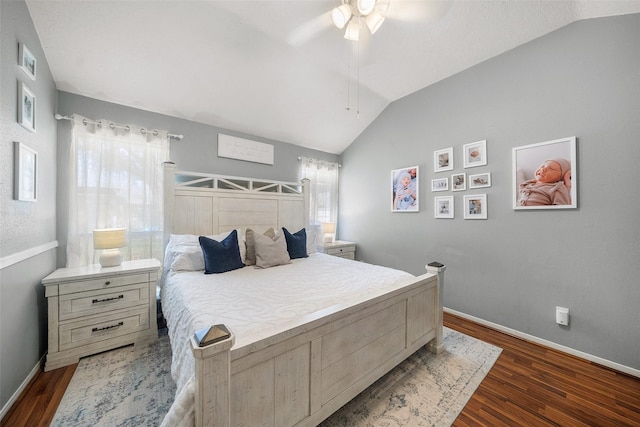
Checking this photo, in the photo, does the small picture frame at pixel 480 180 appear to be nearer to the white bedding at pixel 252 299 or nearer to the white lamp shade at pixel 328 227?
the white bedding at pixel 252 299

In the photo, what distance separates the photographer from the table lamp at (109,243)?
2111 mm

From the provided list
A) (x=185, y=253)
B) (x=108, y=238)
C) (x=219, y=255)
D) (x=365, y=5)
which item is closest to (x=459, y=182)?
(x=365, y=5)

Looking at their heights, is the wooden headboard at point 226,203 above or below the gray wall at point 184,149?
below

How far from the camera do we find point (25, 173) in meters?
1.59

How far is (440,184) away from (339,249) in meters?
1.77

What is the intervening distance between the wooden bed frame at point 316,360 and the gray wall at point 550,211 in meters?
0.97

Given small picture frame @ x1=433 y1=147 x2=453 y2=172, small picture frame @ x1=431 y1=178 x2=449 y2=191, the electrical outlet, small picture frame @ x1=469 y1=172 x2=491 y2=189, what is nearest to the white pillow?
small picture frame @ x1=431 y1=178 x2=449 y2=191

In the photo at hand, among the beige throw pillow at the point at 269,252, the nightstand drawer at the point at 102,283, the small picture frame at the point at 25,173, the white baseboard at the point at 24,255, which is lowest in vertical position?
the nightstand drawer at the point at 102,283

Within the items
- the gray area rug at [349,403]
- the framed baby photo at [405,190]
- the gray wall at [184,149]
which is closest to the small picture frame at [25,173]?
the gray wall at [184,149]

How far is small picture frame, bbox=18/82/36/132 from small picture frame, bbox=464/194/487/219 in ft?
12.7

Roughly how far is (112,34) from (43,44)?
20.6 inches

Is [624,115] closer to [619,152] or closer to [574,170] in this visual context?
[619,152]

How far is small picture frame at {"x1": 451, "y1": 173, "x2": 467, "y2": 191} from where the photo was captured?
8.96ft

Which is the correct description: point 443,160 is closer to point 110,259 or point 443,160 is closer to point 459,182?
point 459,182
